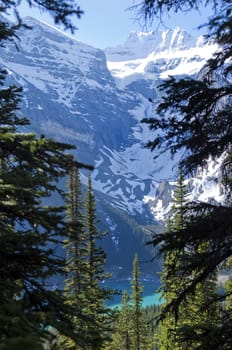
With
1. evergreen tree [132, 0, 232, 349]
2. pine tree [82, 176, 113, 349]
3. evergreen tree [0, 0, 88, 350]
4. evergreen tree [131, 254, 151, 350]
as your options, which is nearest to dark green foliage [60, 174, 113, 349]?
pine tree [82, 176, 113, 349]

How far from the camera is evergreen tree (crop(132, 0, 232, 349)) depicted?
8453 millimetres

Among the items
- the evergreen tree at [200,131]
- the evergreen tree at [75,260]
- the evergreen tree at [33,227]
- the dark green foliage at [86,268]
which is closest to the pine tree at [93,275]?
the dark green foliage at [86,268]

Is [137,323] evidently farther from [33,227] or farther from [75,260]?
[33,227]

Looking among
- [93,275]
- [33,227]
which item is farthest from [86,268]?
[33,227]

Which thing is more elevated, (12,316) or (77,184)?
(77,184)

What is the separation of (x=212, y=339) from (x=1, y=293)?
11.8 ft

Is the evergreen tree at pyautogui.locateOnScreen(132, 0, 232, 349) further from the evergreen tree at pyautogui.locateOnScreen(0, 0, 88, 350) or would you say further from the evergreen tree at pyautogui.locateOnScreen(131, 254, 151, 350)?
the evergreen tree at pyautogui.locateOnScreen(131, 254, 151, 350)

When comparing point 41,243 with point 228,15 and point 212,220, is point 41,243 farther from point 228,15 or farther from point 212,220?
point 228,15

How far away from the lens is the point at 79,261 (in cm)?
2580

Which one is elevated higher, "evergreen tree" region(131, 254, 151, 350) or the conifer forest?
"evergreen tree" region(131, 254, 151, 350)

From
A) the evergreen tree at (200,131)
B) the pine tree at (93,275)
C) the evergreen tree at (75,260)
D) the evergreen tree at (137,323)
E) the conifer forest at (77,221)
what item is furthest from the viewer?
the evergreen tree at (137,323)

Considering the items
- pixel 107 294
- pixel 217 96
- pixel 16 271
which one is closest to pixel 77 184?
pixel 107 294

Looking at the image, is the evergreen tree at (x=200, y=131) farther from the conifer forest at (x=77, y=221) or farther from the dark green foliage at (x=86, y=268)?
the dark green foliage at (x=86, y=268)

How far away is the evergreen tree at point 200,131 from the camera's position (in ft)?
27.7
